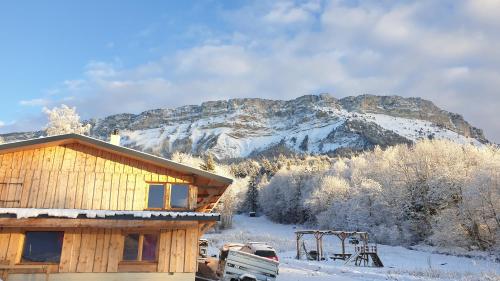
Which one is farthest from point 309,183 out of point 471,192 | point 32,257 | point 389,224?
point 32,257

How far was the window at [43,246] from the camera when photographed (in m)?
15.2

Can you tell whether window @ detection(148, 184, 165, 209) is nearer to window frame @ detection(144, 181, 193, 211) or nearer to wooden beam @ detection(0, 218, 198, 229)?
window frame @ detection(144, 181, 193, 211)

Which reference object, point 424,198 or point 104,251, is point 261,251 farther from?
point 424,198

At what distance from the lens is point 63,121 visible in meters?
52.5

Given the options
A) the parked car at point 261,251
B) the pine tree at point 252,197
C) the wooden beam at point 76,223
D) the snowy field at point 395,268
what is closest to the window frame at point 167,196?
the wooden beam at point 76,223

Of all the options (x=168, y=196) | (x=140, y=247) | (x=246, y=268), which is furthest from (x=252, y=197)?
(x=140, y=247)

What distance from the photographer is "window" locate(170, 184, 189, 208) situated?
17.1 metres

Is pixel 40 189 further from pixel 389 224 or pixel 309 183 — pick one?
pixel 309 183

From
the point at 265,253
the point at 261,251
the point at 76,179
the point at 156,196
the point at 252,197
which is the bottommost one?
the point at 265,253

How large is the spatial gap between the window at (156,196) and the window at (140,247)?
4.06 feet

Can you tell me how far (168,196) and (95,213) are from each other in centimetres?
335

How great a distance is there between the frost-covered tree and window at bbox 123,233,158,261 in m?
38.7

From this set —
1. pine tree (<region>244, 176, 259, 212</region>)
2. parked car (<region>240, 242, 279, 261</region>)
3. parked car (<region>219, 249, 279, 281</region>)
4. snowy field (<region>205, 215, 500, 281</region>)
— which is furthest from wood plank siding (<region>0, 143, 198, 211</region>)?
pine tree (<region>244, 176, 259, 212</region>)

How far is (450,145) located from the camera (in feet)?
200
